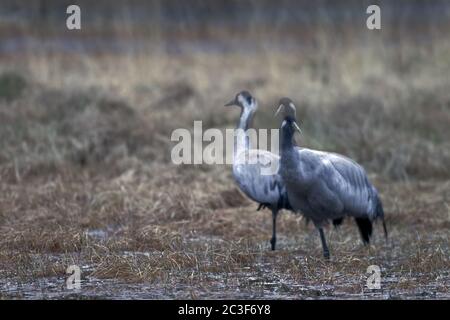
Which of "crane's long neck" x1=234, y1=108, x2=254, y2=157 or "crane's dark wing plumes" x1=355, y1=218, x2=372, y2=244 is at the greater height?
"crane's long neck" x1=234, y1=108, x2=254, y2=157

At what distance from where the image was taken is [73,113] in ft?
41.2

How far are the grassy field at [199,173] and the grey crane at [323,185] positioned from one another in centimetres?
29

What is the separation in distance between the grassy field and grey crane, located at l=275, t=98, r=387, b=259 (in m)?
0.29

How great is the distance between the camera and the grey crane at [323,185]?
7.79 meters

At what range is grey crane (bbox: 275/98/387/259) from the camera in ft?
25.6

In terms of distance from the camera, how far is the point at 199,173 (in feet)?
36.5

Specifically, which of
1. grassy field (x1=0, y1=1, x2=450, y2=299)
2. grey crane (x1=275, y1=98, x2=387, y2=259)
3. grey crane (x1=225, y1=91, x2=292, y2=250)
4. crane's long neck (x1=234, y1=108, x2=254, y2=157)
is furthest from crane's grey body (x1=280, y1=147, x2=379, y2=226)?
crane's long neck (x1=234, y1=108, x2=254, y2=157)

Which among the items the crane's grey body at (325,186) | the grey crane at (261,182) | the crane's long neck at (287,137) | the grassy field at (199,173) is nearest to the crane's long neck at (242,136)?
the grey crane at (261,182)

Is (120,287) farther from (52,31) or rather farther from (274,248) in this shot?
(52,31)

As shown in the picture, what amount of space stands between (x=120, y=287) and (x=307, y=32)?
15.1 m

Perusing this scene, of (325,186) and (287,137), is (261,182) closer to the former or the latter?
(325,186)

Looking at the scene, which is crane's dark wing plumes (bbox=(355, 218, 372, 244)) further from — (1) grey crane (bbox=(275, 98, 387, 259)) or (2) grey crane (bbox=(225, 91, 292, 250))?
(2) grey crane (bbox=(225, 91, 292, 250))

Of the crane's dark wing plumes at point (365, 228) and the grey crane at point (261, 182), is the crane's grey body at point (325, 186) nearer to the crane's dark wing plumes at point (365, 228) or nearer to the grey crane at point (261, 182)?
the crane's dark wing plumes at point (365, 228)

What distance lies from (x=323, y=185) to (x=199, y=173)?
10.5 feet
